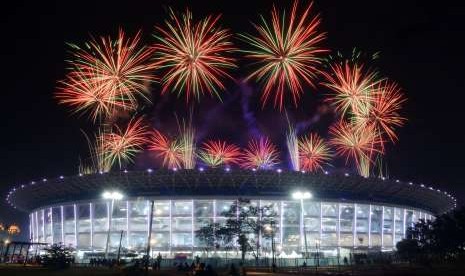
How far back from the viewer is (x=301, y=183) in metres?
96.0

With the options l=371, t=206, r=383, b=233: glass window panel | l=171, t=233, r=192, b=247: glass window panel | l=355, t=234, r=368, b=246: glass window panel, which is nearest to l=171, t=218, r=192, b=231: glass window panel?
l=171, t=233, r=192, b=247: glass window panel

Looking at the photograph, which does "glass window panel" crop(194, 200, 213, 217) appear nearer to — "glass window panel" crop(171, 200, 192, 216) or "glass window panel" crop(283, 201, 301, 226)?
"glass window panel" crop(171, 200, 192, 216)

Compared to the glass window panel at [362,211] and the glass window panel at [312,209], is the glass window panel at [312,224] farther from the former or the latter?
the glass window panel at [362,211]

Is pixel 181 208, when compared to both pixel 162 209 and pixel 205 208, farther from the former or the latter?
pixel 205 208

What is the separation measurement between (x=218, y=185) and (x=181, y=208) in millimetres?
9854

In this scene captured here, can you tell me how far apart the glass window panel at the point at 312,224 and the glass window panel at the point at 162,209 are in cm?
2814

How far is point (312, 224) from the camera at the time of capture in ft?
333

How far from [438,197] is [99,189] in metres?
78.0

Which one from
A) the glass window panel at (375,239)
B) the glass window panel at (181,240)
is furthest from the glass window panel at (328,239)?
the glass window panel at (181,240)

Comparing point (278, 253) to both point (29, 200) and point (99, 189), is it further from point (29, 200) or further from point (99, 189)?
point (29, 200)

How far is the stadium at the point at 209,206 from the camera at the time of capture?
310 feet

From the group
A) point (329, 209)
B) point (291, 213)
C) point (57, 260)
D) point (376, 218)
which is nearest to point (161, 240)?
point (291, 213)

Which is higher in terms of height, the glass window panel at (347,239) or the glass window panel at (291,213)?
the glass window panel at (291,213)

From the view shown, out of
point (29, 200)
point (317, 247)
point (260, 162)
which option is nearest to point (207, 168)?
point (260, 162)
